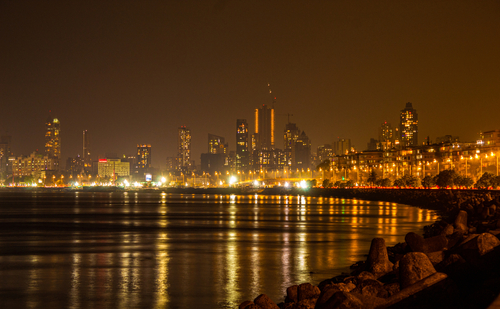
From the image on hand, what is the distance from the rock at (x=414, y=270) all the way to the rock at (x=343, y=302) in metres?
1.89

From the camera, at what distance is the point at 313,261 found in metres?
23.1

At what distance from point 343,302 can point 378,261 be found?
5.95 metres

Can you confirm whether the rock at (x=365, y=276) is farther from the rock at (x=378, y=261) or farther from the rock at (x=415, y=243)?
the rock at (x=415, y=243)

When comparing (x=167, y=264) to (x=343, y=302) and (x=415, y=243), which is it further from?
(x=343, y=302)

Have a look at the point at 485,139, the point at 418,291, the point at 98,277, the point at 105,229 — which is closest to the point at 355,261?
the point at 98,277

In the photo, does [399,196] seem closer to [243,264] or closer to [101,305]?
[243,264]

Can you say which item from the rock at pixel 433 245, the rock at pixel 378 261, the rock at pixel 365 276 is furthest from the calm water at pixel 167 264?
the rock at pixel 433 245

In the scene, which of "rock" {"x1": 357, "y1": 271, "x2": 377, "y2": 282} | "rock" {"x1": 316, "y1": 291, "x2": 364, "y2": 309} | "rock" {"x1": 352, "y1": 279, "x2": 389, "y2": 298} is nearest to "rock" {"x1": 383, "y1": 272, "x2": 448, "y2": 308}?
"rock" {"x1": 316, "y1": 291, "x2": 364, "y2": 309}

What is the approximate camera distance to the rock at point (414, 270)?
471 inches

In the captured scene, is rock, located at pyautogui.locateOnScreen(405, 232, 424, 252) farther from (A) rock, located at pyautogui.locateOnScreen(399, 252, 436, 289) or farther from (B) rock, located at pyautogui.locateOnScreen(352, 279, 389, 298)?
(A) rock, located at pyautogui.locateOnScreen(399, 252, 436, 289)

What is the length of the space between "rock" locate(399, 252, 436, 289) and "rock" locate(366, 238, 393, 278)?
11.8ft

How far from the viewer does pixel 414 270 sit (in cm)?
1197

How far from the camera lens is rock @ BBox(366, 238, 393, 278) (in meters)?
15.8

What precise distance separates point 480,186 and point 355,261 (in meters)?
73.3
